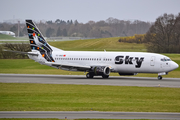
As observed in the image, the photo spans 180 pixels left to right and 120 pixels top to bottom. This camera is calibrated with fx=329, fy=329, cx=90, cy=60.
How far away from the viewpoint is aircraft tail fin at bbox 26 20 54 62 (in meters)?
48.9

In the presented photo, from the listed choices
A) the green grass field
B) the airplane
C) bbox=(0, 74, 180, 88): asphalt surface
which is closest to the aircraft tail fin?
the airplane

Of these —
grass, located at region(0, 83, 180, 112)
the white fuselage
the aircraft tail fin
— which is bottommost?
grass, located at region(0, 83, 180, 112)

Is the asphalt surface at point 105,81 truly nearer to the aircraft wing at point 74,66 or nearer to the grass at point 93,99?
the aircraft wing at point 74,66

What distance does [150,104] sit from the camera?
2292 centimetres

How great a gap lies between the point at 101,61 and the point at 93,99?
20364 millimetres

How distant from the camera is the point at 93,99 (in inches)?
994

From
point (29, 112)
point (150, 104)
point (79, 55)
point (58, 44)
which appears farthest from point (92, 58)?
point (58, 44)

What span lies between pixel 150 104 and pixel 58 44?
117 meters

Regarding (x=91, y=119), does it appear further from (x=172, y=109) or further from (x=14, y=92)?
(x=14, y=92)

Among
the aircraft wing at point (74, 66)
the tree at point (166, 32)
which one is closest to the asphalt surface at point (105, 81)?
the aircraft wing at point (74, 66)

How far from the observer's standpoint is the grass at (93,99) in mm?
21120

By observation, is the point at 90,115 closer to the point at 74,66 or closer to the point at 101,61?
the point at 74,66

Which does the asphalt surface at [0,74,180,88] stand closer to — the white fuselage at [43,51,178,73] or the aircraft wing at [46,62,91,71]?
the white fuselage at [43,51,178,73]

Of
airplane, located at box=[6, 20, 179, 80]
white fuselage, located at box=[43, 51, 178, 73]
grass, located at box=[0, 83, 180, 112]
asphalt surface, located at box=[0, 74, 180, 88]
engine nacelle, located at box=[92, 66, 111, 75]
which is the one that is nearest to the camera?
grass, located at box=[0, 83, 180, 112]
